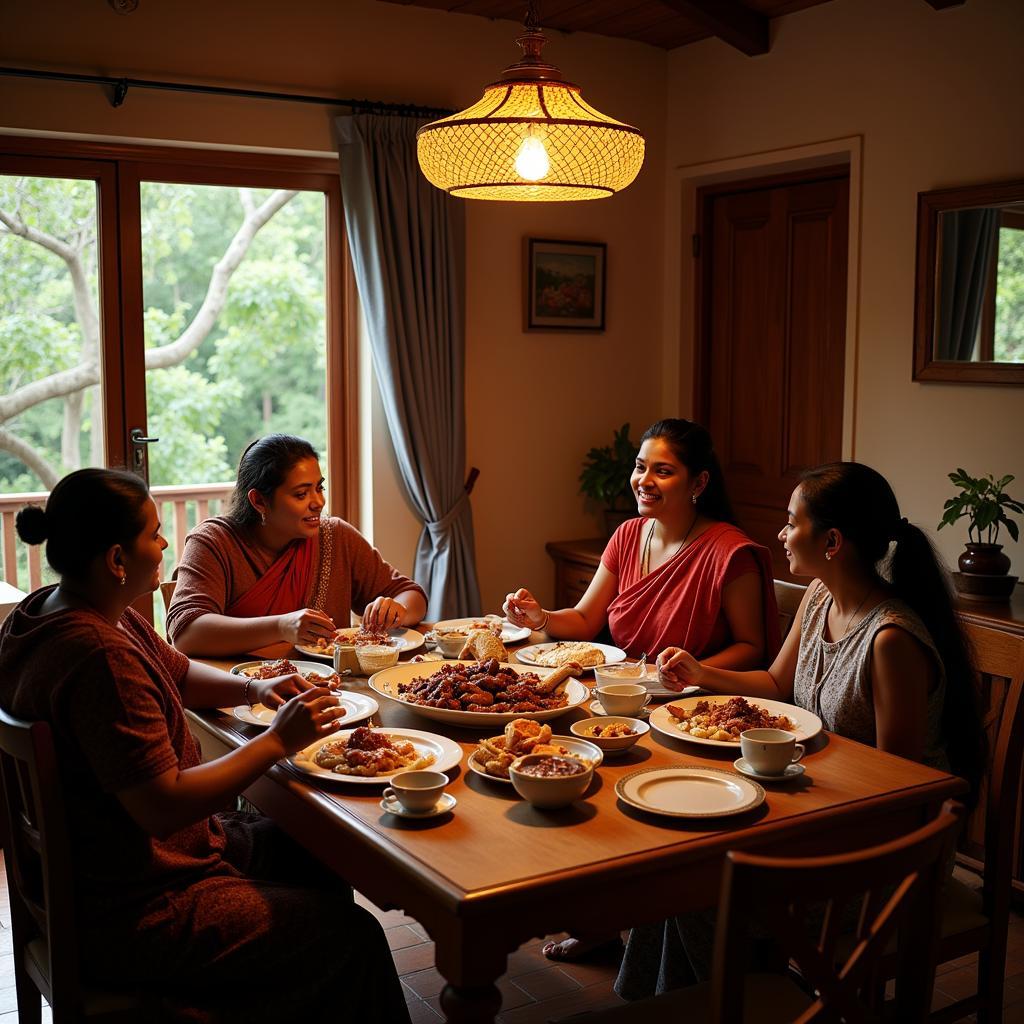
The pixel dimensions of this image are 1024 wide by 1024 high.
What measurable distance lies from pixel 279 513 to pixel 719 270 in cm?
254

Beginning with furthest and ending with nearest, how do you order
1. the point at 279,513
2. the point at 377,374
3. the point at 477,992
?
1. the point at 377,374
2. the point at 279,513
3. the point at 477,992

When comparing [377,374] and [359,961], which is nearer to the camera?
[359,961]

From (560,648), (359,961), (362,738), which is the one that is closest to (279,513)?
(560,648)

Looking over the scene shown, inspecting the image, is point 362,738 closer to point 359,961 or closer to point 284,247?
point 359,961

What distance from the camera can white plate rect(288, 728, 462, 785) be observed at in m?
1.81

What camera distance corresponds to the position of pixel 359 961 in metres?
1.78

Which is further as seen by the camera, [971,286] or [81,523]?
[971,286]

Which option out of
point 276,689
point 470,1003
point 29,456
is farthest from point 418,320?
point 470,1003

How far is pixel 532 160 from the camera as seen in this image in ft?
7.39

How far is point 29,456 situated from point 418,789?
2684 mm

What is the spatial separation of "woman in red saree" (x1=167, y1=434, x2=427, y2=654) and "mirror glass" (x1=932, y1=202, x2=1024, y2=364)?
1.89 metres

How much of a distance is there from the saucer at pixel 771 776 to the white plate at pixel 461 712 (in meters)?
0.35

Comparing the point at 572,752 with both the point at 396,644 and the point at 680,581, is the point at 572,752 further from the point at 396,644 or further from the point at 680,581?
the point at 680,581

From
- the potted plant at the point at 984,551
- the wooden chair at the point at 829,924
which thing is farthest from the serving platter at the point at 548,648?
the potted plant at the point at 984,551
